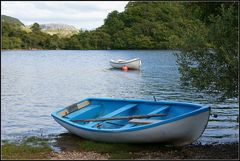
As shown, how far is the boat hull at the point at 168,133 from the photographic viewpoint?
13083 mm

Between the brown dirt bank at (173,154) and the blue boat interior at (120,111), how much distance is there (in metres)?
1.20

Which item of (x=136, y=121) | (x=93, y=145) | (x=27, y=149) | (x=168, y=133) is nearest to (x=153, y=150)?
(x=168, y=133)

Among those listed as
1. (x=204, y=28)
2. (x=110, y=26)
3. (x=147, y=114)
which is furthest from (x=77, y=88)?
(x=110, y=26)

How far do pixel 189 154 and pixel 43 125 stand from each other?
946 centimetres

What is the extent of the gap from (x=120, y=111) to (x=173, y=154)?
373cm

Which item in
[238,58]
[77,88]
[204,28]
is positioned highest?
[204,28]

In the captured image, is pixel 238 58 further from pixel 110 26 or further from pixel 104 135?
pixel 110 26

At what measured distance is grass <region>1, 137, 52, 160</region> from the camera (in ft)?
41.1

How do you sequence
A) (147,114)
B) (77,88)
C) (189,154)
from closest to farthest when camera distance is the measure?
(189,154)
(147,114)
(77,88)

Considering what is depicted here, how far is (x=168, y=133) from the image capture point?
43.5ft

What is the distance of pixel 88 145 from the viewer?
14609 mm

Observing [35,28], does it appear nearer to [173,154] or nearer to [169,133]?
[169,133]

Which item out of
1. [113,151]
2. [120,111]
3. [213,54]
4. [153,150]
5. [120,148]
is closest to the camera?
[213,54]

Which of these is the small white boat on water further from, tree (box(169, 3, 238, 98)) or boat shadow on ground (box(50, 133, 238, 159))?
tree (box(169, 3, 238, 98))
